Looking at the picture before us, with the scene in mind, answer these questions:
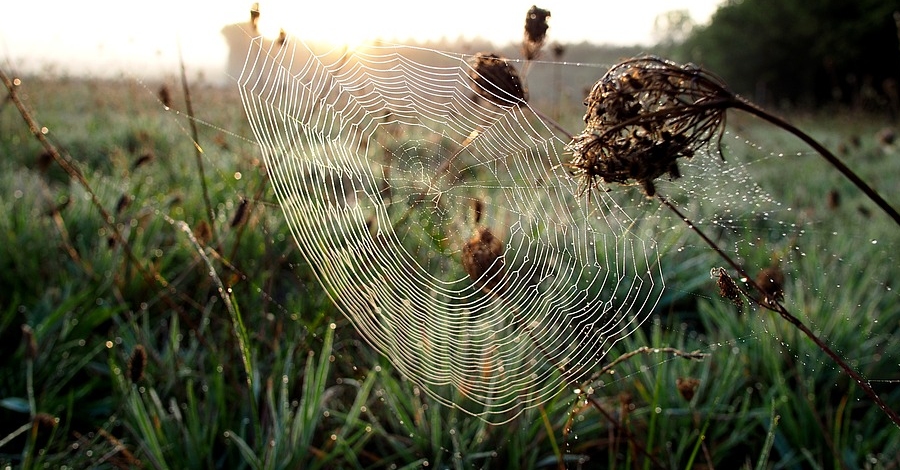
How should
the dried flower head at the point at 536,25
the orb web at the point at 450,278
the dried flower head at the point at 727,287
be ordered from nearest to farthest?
the dried flower head at the point at 727,287 < the dried flower head at the point at 536,25 < the orb web at the point at 450,278

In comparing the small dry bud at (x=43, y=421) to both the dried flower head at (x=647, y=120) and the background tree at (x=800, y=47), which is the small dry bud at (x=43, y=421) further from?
the background tree at (x=800, y=47)

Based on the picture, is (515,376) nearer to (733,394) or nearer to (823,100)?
A: (733,394)

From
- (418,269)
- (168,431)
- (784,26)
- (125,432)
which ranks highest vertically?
(784,26)

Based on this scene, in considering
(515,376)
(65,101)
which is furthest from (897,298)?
(65,101)

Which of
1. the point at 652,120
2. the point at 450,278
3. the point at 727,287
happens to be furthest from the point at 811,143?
the point at 450,278

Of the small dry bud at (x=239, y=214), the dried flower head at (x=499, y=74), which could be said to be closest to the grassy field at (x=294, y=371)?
the small dry bud at (x=239, y=214)

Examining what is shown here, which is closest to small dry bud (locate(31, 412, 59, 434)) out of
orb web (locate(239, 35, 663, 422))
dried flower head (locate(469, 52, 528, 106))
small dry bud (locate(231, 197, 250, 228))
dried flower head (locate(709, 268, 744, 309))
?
small dry bud (locate(231, 197, 250, 228))
